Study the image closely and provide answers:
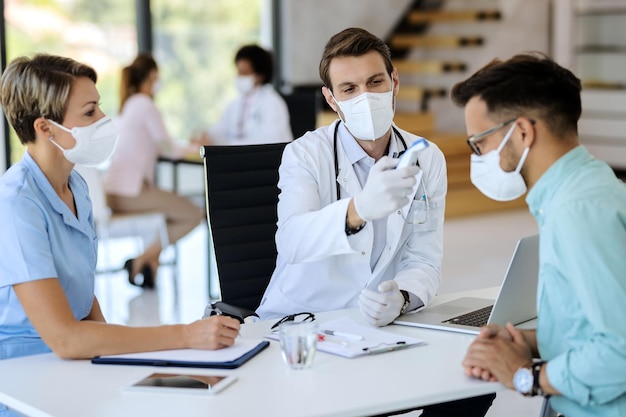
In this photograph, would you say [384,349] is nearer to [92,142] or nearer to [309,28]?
[92,142]

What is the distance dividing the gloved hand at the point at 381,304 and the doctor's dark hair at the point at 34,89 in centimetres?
79

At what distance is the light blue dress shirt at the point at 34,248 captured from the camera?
1838mm

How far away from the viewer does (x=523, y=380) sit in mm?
1640

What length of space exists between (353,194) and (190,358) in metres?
0.76

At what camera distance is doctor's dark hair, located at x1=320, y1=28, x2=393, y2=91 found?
2.38 m

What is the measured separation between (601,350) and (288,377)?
545 mm

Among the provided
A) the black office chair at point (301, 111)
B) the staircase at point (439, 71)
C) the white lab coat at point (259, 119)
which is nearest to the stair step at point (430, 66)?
the staircase at point (439, 71)

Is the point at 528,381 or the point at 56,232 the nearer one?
the point at 528,381

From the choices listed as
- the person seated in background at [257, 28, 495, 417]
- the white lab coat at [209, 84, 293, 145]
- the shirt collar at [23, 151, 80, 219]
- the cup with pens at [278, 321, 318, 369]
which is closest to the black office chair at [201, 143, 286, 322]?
the person seated in background at [257, 28, 495, 417]

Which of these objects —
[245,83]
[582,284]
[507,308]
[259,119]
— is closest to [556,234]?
[582,284]

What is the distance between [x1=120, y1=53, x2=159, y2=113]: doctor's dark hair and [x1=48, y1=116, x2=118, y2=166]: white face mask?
3.27 m

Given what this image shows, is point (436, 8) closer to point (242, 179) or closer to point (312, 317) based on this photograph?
point (242, 179)

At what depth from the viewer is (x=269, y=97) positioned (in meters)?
5.63

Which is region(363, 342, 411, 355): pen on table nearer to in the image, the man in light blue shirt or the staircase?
the man in light blue shirt
